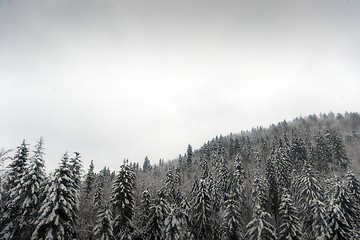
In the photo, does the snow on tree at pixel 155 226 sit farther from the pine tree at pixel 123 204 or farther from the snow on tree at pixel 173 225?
the pine tree at pixel 123 204

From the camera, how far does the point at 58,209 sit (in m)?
32.4

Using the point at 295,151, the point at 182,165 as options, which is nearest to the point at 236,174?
the point at 295,151

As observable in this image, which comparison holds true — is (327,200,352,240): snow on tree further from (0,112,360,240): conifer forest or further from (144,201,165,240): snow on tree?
(144,201,165,240): snow on tree

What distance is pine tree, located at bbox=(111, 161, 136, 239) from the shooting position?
40750mm

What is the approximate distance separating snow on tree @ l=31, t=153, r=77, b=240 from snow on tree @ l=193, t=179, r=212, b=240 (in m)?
22.2

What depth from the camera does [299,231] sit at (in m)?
44.7

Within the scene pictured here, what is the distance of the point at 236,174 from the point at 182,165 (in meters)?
88.4

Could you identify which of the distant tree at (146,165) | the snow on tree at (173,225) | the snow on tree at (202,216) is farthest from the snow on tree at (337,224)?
the distant tree at (146,165)

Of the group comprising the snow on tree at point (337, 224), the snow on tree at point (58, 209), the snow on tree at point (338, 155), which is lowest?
the snow on tree at point (337, 224)

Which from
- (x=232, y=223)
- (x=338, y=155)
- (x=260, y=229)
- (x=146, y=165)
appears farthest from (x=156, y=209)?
(x=146, y=165)

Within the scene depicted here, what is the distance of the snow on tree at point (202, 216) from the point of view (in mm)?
48031

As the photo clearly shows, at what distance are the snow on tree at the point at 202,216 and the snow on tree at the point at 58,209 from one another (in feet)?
72.7

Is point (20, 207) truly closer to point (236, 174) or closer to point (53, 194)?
point (53, 194)

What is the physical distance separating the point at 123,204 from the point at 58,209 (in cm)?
1028
